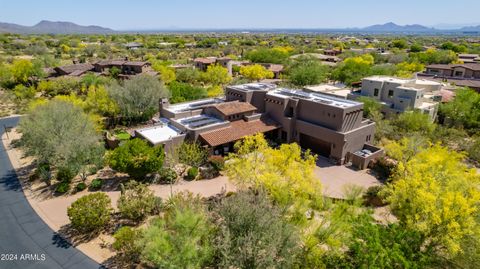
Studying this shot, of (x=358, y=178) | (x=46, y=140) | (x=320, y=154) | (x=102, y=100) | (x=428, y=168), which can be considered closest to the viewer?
(x=428, y=168)

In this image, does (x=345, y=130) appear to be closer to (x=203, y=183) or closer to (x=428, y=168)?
(x=428, y=168)

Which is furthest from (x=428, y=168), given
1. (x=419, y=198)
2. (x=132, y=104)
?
(x=132, y=104)

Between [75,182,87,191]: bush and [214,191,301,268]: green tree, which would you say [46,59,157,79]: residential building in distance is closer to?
[75,182,87,191]: bush

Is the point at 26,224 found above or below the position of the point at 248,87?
below

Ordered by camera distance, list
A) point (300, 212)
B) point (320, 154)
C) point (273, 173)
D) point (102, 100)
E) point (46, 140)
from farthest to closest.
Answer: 1. point (102, 100)
2. point (320, 154)
3. point (46, 140)
4. point (273, 173)
5. point (300, 212)

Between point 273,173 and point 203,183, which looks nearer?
point 273,173

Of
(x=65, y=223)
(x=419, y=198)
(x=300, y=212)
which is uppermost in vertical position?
(x=419, y=198)

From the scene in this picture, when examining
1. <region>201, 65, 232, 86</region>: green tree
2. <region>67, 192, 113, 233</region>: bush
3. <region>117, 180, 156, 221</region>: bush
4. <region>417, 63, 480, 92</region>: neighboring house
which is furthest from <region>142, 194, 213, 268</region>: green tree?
<region>417, 63, 480, 92</region>: neighboring house
